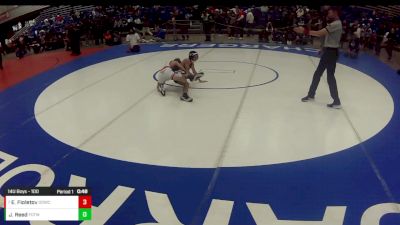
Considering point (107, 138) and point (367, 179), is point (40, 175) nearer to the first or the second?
point (107, 138)

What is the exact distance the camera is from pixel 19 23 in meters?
20.6

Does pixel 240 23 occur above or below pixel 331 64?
below

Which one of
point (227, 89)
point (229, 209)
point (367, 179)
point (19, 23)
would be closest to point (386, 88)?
point (227, 89)

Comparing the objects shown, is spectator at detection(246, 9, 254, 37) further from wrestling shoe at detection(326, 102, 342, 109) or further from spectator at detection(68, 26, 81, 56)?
wrestling shoe at detection(326, 102, 342, 109)

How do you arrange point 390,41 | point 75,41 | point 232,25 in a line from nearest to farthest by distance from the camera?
point 390,41 < point 75,41 < point 232,25

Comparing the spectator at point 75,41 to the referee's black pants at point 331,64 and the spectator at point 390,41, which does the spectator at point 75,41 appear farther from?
the spectator at point 390,41

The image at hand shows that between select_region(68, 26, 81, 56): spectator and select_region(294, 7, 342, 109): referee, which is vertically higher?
select_region(294, 7, 342, 109): referee

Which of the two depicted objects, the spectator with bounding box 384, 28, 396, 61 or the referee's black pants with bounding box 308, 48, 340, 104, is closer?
the referee's black pants with bounding box 308, 48, 340, 104

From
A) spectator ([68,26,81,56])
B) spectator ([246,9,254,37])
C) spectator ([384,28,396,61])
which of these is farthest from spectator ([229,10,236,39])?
spectator ([68,26,81,56])
